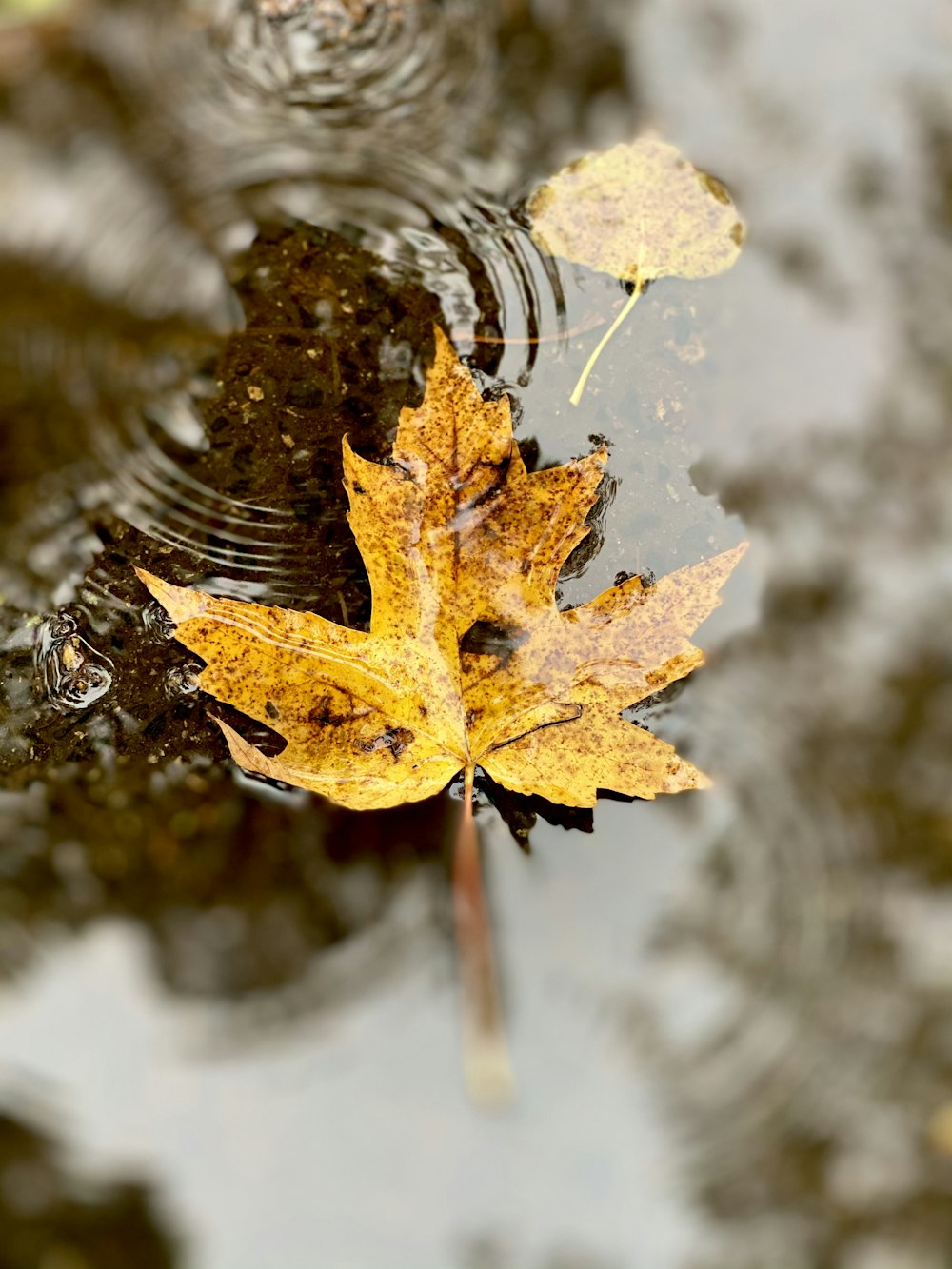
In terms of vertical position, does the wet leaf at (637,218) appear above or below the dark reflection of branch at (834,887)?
above

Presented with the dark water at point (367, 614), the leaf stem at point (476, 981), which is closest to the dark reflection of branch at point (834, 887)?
the dark water at point (367, 614)

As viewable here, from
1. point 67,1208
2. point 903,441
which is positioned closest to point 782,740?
point 903,441

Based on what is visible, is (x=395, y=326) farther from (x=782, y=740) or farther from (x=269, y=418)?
(x=782, y=740)

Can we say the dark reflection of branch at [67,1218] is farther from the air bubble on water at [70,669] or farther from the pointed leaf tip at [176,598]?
the pointed leaf tip at [176,598]

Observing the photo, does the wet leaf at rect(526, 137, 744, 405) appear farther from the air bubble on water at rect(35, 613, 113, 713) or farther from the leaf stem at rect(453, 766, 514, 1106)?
the air bubble on water at rect(35, 613, 113, 713)

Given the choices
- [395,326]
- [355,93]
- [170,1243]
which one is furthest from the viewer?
[355,93]

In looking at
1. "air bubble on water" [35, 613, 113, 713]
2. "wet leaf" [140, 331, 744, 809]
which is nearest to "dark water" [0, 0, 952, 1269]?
"air bubble on water" [35, 613, 113, 713]

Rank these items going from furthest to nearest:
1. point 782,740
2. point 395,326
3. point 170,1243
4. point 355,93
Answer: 1. point 355,93
2. point 395,326
3. point 782,740
4. point 170,1243
